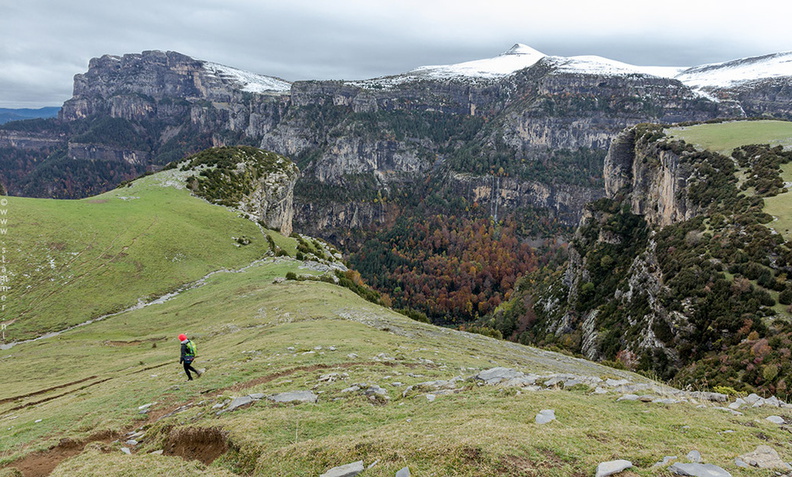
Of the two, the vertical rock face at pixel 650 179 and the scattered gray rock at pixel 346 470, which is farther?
the vertical rock face at pixel 650 179

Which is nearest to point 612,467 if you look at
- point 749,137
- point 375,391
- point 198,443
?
point 375,391

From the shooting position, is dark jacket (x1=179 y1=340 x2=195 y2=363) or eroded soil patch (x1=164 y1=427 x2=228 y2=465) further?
dark jacket (x1=179 y1=340 x2=195 y2=363)

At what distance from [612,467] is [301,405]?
826 centimetres

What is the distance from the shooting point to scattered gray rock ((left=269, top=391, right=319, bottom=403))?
1165 cm

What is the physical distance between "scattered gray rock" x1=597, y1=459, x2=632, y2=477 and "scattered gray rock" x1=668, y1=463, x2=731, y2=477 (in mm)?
660

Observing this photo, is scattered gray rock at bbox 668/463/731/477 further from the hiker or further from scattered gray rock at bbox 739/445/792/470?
the hiker

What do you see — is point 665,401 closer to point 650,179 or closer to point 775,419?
point 775,419

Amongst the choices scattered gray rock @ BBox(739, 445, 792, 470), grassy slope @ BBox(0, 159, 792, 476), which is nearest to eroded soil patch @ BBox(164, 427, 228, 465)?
grassy slope @ BBox(0, 159, 792, 476)

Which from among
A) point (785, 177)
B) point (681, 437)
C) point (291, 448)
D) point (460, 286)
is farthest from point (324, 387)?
point (460, 286)

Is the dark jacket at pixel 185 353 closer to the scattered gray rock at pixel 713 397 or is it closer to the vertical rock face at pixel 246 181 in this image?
the scattered gray rock at pixel 713 397

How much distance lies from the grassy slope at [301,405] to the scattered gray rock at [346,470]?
30 centimetres

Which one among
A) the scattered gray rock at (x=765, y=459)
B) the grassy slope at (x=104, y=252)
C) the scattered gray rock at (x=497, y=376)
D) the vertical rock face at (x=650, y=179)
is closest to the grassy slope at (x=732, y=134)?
the vertical rock face at (x=650, y=179)

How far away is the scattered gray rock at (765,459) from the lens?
6245 mm

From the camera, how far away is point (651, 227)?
224 feet
